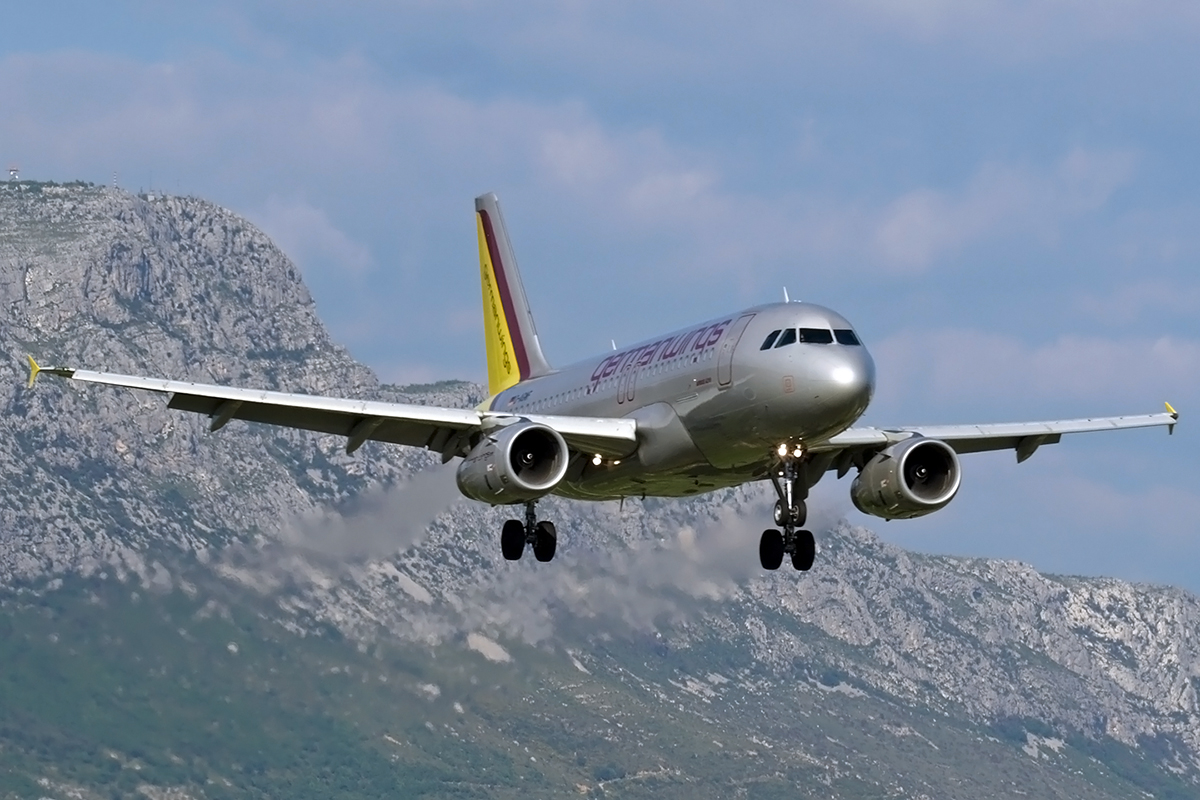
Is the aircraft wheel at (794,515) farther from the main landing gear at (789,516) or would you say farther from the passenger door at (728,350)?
the passenger door at (728,350)

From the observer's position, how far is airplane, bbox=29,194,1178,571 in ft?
176

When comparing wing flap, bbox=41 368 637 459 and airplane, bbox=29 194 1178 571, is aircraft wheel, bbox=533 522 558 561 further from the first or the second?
wing flap, bbox=41 368 637 459

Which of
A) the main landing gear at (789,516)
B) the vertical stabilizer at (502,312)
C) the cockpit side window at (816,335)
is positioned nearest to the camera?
the cockpit side window at (816,335)

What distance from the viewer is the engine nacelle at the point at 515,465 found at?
2218 inches

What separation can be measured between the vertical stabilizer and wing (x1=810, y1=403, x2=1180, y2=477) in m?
14.5

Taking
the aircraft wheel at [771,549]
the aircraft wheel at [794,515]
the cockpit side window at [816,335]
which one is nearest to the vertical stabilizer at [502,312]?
the aircraft wheel at [771,549]

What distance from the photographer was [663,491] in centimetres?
6041

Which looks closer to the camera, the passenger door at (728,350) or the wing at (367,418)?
the passenger door at (728,350)

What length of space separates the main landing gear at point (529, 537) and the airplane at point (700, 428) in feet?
0.19

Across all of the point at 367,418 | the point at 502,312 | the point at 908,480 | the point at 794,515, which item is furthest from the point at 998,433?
the point at 502,312

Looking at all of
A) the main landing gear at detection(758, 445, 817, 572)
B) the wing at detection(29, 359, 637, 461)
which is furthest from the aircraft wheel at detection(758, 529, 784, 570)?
the wing at detection(29, 359, 637, 461)

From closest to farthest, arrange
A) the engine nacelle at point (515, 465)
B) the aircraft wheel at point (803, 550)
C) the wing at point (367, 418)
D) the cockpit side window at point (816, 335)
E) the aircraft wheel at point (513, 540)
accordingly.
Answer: the cockpit side window at point (816, 335) < the engine nacelle at point (515, 465) < the wing at point (367, 418) < the aircraft wheel at point (803, 550) < the aircraft wheel at point (513, 540)

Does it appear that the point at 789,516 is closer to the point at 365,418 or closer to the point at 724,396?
the point at 724,396

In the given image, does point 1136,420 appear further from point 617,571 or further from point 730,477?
point 617,571
